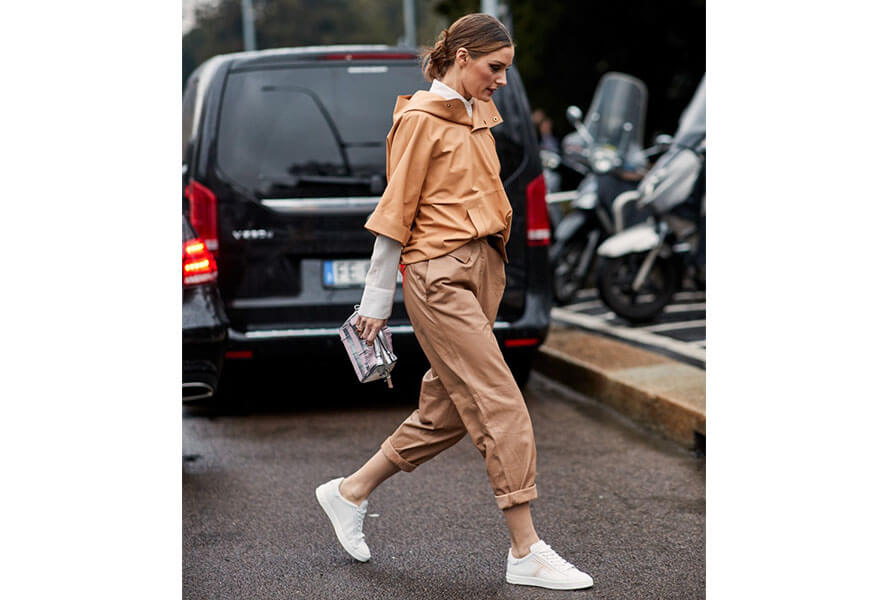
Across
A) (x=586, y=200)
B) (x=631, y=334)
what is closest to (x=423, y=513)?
(x=631, y=334)

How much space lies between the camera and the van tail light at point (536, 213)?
265 inches

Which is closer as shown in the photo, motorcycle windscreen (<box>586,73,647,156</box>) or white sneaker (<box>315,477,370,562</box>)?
white sneaker (<box>315,477,370,562</box>)

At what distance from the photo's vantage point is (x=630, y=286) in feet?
30.3

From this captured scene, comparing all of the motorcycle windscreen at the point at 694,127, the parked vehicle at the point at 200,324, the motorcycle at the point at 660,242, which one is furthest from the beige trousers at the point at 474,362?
the motorcycle windscreen at the point at 694,127

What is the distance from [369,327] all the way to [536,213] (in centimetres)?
298

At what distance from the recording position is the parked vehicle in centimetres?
552

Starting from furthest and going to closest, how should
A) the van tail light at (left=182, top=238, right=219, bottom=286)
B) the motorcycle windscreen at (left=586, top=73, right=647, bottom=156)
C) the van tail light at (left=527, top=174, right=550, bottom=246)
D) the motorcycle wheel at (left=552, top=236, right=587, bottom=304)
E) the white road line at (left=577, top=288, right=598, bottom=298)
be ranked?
the white road line at (left=577, top=288, right=598, bottom=298) < the motorcycle windscreen at (left=586, top=73, right=647, bottom=156) < the motorcycle wheel at (left=552, top=236, right=587, bottom=304) < the van tail light at (left=527, top=174, right=550, bottom=246) < the van tail light at (left=182, top=238, right=219, bottom=286)

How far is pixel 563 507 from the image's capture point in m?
4.93

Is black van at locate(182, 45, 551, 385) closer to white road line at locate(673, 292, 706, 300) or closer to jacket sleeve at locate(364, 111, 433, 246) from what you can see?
jacket sleeve at locate(364, 111, 433, 246)

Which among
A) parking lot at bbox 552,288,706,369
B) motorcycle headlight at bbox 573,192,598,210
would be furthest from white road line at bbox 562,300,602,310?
motorcycle headlight at bbox 573,192,598,210

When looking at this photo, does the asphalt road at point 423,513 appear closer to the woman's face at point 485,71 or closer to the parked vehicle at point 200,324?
the parked vehicle at point 200,324
